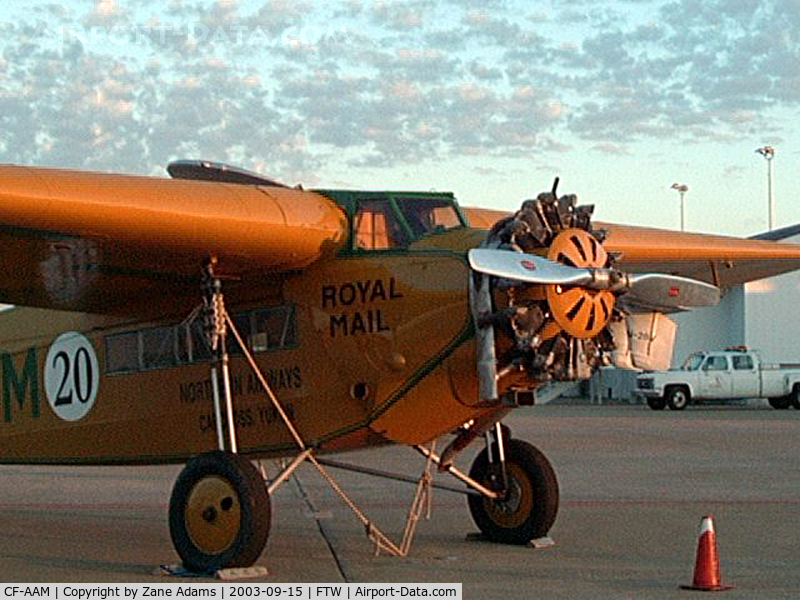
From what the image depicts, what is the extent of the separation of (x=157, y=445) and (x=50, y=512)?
4.05 metres

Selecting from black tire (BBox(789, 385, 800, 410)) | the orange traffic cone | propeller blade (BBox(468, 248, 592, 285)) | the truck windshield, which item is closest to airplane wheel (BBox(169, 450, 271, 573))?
propeller blade (BBox(468, 248, 592, 285))

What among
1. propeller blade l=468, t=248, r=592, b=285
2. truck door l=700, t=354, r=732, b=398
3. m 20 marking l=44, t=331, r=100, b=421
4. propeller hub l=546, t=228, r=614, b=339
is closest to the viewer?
propeller blade l=468, t=248, r=592, b=285

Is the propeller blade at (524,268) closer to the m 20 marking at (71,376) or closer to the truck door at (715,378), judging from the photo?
the m 20 marking at (71,376)

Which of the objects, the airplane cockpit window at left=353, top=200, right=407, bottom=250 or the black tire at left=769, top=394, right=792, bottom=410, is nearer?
the airplane cockpit window at left=353, top=200, right=407, bottom=250

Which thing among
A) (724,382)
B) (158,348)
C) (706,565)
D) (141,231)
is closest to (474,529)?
(158,348)

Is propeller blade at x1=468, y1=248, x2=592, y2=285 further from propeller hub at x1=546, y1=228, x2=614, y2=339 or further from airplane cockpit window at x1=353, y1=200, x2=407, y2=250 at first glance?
airplane cockpit window at x1=353, y1=200, x2=407, y2=250

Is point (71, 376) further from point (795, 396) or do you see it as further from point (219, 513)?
point (795, 396)

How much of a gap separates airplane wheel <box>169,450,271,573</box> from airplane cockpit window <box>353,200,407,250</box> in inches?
87.2

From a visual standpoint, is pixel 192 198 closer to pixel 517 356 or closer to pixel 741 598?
pixel 517 356

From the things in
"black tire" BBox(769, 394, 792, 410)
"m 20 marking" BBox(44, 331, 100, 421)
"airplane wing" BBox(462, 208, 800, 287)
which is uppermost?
"airplane wing" BBox(462, 208, 800, 287)

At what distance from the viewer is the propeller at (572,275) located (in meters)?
10.6

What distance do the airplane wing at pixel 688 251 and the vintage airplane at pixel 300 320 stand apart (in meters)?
0.23

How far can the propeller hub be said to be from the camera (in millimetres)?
10914

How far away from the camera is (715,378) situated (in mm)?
46938
